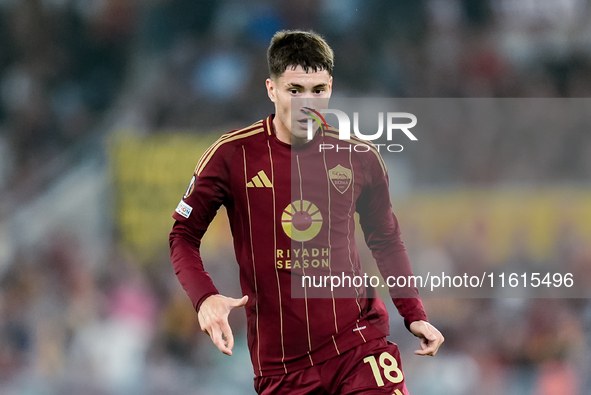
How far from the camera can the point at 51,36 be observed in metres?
8.35

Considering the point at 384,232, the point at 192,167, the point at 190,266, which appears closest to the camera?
the point at 190,266

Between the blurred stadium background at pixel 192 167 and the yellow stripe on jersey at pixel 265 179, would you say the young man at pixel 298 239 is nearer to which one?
the yellow stripe on jersey at pixel 265 179

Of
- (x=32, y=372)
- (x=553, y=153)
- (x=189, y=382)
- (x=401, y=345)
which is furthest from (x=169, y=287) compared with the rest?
(x=553, y=153)

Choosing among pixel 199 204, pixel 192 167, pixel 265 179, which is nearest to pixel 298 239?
pixel 265 179

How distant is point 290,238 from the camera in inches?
121

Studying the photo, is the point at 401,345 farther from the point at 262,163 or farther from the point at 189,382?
the point at 262,163

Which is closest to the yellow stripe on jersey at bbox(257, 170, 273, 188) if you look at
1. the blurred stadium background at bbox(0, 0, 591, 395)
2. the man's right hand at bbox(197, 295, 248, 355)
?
the man's right hand at bbox(197, 295, 248, 355)

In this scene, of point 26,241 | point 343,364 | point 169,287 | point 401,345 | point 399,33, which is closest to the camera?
point 343,364

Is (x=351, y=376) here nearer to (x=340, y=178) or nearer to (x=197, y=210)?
(x=340, y=178)

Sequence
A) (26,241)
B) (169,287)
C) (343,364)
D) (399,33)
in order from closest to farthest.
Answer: (343,364)
(169,287)
(26,241)
(399,33)

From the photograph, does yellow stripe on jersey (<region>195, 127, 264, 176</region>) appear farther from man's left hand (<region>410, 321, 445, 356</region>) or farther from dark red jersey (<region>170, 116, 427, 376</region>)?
man's left hand (<region>410, 321, 445, 356</region>)

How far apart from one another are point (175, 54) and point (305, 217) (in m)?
5.45

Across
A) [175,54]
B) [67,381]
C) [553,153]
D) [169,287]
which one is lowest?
[67,381]

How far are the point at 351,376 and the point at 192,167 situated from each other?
15.1 feet
